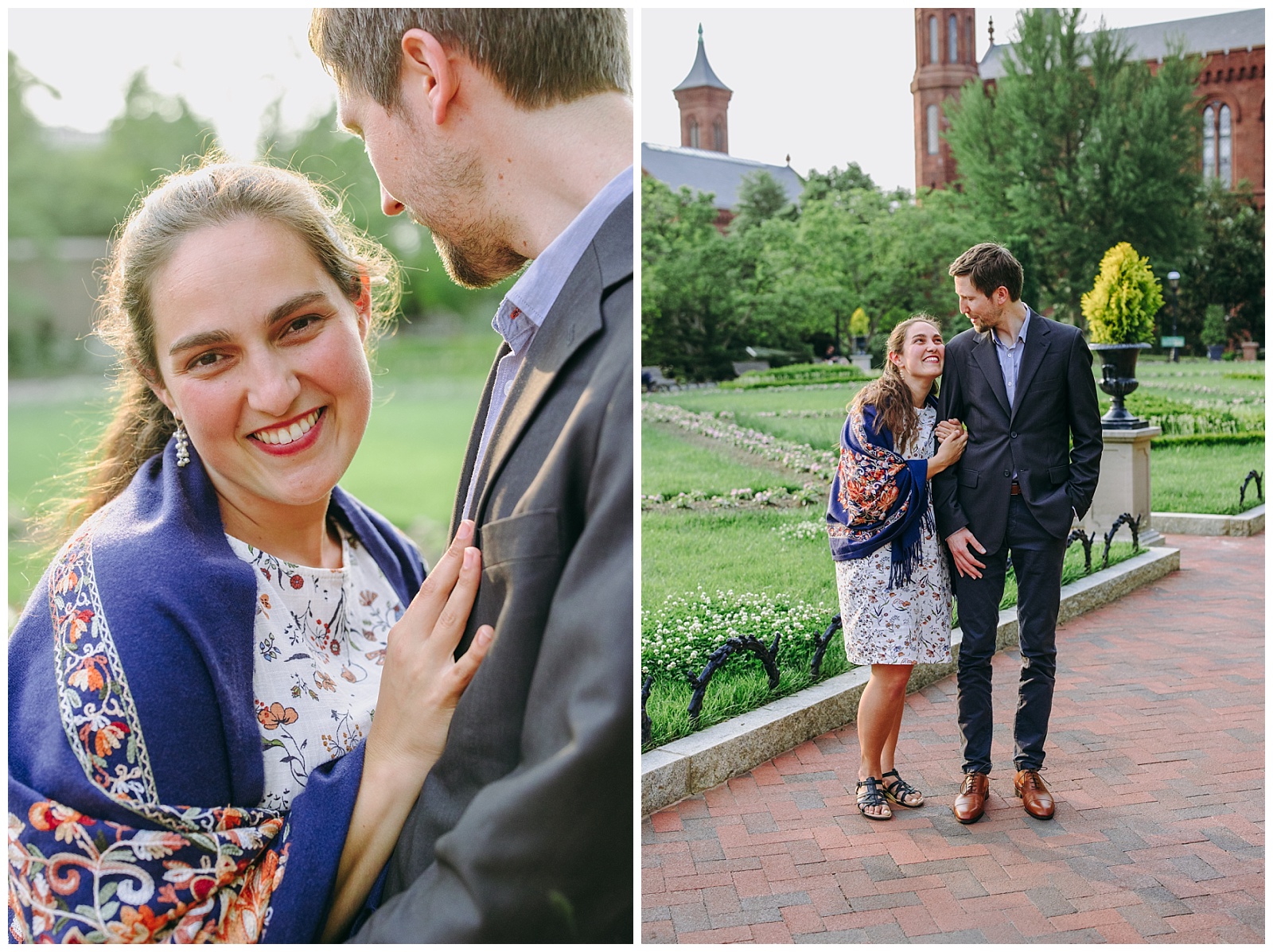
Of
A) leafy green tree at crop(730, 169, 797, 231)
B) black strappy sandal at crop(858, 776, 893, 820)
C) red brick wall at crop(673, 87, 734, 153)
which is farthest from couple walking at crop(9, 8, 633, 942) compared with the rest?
leafy green tree at crop(730, 169, 797, 231)

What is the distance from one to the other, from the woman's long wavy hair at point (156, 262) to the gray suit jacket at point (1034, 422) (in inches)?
67.0

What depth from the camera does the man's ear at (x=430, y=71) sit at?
1.79m

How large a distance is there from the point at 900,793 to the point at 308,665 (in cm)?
192

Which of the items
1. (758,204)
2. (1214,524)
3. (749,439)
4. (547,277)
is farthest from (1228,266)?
(758,204)

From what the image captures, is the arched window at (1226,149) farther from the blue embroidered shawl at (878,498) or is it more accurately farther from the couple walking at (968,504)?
the blue embroidered shawl at (878,498)

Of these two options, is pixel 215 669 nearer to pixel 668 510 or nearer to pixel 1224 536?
pixel 668 510

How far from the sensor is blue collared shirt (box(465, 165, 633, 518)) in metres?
1.80

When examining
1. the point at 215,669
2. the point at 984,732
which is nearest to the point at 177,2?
the point at 215,669

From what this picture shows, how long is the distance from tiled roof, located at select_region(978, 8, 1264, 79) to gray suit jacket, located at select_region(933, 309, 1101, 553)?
103cm

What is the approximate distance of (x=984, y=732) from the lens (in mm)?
3031

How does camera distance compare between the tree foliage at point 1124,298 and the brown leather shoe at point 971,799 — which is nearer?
the brown leather shoe at point 971,799

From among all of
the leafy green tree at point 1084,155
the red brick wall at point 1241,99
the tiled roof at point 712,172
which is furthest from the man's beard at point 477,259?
the tiled roof at point 712,172

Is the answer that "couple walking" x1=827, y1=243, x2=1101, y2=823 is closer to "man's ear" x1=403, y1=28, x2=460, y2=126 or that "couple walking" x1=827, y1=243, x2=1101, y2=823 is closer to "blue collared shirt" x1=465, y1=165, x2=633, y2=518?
"blue collared shirt" x1=465, y1=165, x2=633, y2=518

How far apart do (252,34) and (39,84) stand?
17.9 inches
